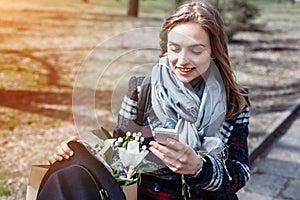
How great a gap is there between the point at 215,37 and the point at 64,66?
6772mm

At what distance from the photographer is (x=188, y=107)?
6.23 ft

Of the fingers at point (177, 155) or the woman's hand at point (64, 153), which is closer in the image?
the fingers at point (177, 155)

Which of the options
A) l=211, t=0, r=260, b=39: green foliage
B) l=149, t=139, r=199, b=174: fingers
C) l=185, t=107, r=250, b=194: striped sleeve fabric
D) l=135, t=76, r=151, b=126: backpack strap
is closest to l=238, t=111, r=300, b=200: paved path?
l=185, t=107, r=250, b=194: striped sleeve fabric

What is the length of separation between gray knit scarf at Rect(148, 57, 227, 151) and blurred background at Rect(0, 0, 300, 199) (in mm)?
481

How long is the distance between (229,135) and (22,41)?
888 cm

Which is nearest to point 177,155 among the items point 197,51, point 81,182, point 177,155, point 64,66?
point 177,155

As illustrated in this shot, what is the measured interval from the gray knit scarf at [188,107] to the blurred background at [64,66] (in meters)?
0.48

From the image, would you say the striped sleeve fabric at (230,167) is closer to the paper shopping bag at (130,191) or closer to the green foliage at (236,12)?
the paper shopping bag at (130,191)

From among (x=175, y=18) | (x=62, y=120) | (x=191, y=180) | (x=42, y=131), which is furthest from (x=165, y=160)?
(x=62, y=120)

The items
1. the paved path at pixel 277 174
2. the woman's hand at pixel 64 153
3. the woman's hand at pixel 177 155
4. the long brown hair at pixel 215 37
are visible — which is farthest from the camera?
the paved path at pixel 277 174

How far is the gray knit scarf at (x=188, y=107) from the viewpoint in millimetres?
1897

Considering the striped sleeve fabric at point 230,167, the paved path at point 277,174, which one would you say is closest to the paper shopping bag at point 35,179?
the striped sleeve fabric at point 230,167

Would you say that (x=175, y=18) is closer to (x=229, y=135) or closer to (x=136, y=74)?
(x=136, y=74)

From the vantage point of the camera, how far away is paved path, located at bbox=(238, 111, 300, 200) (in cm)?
403
